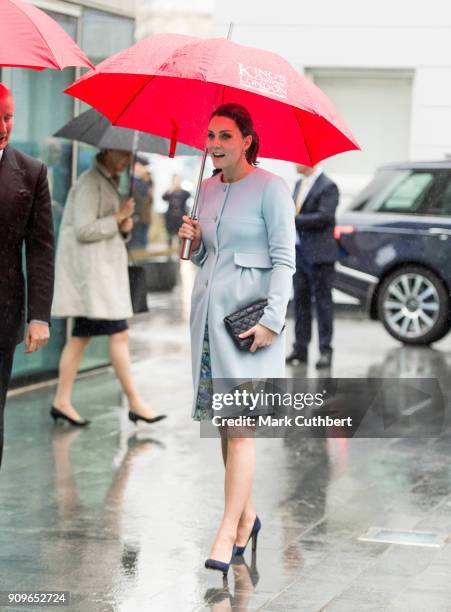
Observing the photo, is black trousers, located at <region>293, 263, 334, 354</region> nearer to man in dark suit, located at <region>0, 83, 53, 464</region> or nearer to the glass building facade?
the glass building facade

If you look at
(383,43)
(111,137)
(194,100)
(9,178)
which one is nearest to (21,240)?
(9,178)

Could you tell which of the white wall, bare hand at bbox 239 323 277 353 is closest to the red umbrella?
bare hand at bbox 239 323 277 353

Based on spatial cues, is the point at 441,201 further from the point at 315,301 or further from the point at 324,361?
the point at 324,361

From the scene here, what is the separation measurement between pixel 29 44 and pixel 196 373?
4.66ft

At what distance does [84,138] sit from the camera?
817 cm

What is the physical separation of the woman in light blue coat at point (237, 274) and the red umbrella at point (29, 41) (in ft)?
2.19

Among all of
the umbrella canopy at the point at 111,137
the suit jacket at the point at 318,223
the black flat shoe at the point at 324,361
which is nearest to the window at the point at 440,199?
the suit jacket at the point at 318,223

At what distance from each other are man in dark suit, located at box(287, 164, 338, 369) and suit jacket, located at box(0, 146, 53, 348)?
613cm

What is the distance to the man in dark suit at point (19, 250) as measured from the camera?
5254 mm

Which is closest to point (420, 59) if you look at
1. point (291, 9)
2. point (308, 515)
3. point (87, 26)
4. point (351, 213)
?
point (291, 9)

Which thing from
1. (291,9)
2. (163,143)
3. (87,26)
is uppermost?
(291,9)

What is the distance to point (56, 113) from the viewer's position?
10.2m

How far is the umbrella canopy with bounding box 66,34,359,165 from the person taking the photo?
17.6ft

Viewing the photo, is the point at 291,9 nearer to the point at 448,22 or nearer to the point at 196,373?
the point at 448,22
